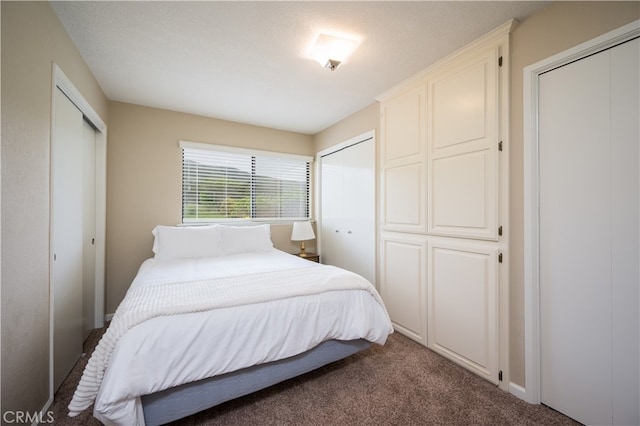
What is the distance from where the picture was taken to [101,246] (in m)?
2.80

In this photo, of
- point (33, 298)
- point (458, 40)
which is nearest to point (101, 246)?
point (33, 298)

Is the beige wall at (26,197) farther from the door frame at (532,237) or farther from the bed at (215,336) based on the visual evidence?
the door frame at (532,237)

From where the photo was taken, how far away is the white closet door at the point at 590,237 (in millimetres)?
1356

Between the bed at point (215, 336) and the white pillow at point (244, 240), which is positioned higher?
the white pillow at point (244, 240)

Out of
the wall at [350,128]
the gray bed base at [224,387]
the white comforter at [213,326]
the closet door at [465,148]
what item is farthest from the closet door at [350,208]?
the gray bed base at [224,387]

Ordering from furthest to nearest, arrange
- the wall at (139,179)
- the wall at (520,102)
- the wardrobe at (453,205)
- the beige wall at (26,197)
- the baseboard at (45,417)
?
the wall at (139,179) < the wardrobe at (453,205) < the wall at (520,102) < the baseboard at (45,417) < the beige wall at (26,197)

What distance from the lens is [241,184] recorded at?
3770 millimetres

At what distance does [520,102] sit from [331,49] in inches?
53.6

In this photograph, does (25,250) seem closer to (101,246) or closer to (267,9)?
(101,246)

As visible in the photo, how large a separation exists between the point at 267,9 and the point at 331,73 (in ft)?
2.89

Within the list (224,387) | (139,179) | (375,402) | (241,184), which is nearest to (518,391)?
(375,402)

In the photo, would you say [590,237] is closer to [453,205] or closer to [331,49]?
[453,205]

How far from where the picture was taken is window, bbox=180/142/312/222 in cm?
345

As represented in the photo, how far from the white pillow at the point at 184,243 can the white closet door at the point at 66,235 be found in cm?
70
